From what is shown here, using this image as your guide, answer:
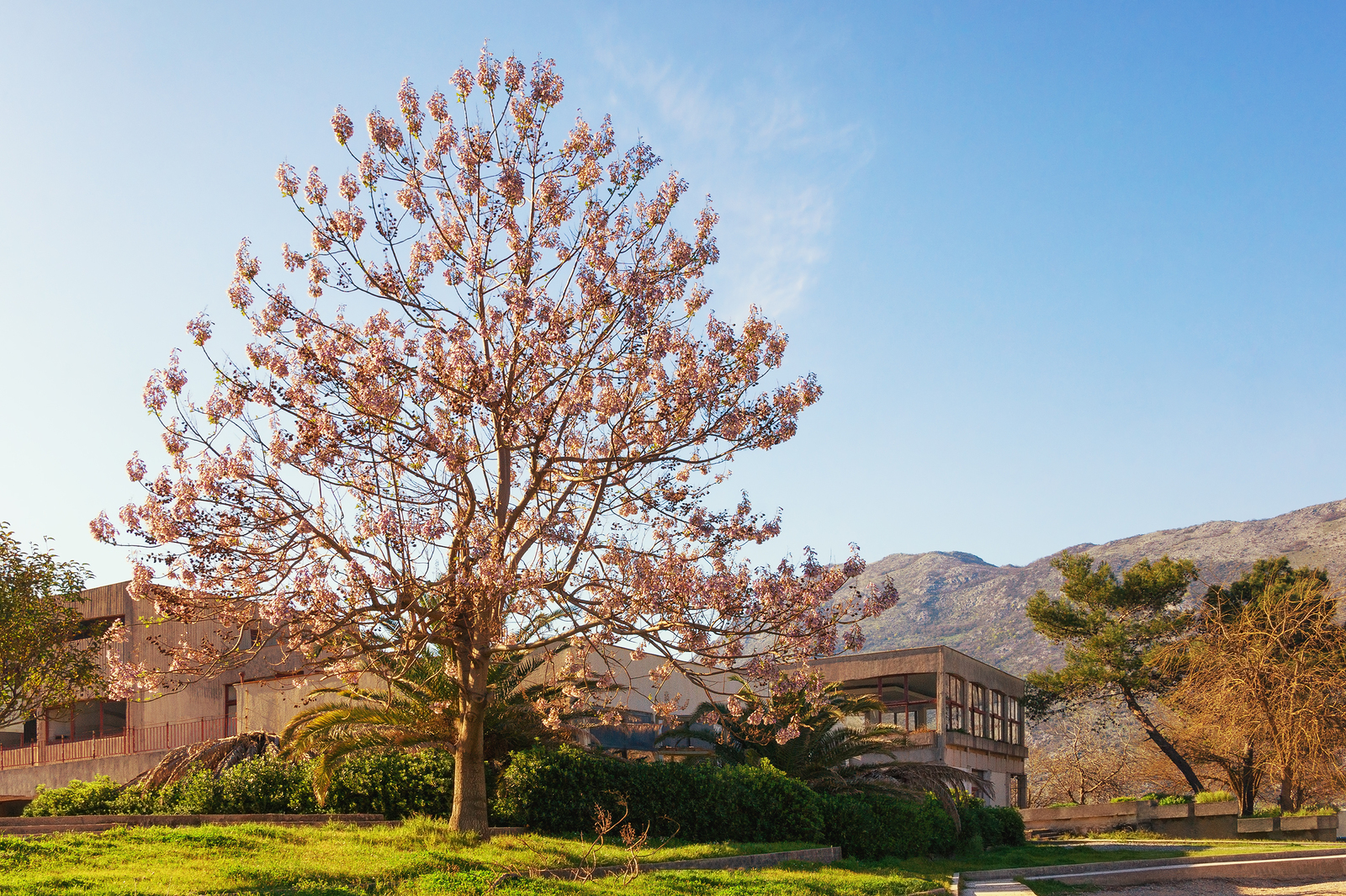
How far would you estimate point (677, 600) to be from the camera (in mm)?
11320

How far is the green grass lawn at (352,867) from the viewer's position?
8836 mm

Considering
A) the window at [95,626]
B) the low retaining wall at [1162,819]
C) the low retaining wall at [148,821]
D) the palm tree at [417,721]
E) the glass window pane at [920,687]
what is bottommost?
the low retaining wall at [1162,819]

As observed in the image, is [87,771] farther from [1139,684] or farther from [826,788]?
[1139,684]

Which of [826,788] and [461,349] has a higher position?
[461,349]

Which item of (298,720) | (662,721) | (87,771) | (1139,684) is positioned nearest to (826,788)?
(662,721)

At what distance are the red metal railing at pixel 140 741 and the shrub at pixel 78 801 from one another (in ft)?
12.9

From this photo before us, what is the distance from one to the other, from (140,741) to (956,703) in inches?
783

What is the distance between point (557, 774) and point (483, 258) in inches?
275

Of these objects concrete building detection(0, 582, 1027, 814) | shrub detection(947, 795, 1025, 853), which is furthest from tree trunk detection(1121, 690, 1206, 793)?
shrub detection(947, 795, 1025, 853)

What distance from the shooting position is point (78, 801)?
656 inches

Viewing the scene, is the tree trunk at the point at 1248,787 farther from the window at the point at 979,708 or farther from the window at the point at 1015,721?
the window at the point at 979,708

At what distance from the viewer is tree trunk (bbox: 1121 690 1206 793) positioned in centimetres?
3588

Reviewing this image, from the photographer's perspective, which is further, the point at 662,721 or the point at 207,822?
the point at 662,721

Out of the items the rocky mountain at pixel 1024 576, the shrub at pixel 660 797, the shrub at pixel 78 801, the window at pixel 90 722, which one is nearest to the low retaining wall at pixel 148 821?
the shrub at pixel 660 797
